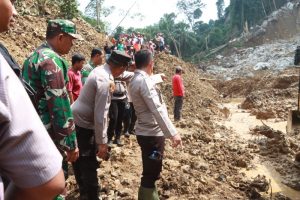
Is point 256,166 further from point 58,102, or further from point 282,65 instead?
point 282,65

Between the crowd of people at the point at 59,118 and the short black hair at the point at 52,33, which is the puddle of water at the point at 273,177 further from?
the short black hair at the point at 52,33

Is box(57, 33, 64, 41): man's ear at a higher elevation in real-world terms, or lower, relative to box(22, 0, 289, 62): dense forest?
lower

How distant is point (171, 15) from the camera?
165 ft

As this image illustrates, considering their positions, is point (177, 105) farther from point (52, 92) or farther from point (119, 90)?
point (52, 92)

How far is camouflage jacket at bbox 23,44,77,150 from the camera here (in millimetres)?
2355

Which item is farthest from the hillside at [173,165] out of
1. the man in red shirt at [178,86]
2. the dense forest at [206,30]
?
the dense forest at [206,30]

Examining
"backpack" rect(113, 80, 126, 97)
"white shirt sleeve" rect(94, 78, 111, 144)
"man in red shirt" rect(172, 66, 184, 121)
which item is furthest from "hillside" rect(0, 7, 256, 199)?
"white shirt sleeve" rect(94, 78, 111, 144)

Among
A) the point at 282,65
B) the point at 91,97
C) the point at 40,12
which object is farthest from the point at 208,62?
the point at 91,97

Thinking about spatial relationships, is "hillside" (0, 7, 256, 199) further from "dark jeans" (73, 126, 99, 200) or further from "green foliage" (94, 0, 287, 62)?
"green foliage" (94, 0, 287, 62)

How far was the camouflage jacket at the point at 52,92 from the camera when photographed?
2.36 m

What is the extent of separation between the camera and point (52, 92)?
2.35m

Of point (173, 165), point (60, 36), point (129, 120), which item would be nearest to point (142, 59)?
point (60, 36)

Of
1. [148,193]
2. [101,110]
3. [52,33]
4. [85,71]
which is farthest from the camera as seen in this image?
[85,71]

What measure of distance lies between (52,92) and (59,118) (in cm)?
19
